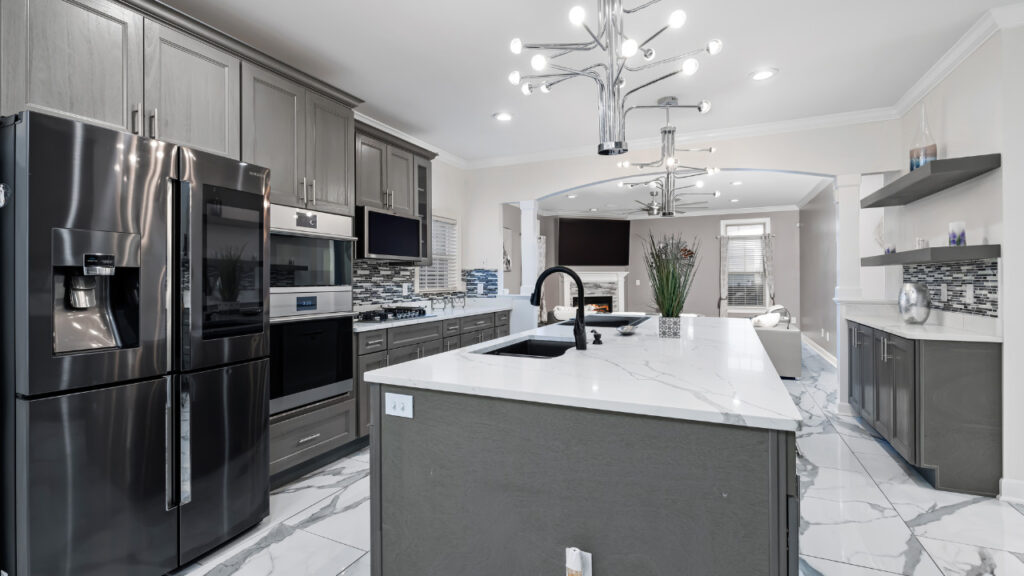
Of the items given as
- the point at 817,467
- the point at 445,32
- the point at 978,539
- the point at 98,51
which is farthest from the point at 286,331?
the point at 978,539

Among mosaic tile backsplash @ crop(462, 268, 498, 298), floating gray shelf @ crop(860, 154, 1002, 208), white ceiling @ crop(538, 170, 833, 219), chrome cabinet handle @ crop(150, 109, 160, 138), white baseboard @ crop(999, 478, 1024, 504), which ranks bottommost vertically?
white baseboard @ crop(999, 478, 1024, 504)

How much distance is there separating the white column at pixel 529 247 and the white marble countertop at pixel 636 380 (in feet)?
10.4

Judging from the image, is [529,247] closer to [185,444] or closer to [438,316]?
[438,316]

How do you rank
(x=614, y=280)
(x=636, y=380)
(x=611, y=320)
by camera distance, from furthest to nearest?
(x=614, y=280), (x=611, y=320), (x=636, y=380)

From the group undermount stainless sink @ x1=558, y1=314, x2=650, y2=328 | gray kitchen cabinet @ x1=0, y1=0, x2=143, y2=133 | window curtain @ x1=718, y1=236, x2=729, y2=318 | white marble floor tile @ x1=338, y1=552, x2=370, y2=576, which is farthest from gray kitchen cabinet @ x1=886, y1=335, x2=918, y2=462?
window curtain @ x1=718, y1=236, x2=729, y2=318

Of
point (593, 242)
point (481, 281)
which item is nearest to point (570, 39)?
point (481, 281)

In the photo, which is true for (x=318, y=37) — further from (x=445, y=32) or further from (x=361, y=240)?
(x=361, y=240)

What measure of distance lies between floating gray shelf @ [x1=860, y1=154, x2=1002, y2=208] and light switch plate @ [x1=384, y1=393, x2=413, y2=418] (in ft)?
10.3

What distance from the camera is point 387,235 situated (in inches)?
152

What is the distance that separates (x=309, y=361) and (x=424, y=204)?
6.66ft

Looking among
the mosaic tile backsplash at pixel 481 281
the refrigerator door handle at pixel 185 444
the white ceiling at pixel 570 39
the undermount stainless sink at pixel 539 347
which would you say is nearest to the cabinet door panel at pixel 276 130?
the white ceiling at pixel 570 39

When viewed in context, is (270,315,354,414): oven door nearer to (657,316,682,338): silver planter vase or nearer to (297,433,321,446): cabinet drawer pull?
(297,433,321,446): cabinet drawer pull

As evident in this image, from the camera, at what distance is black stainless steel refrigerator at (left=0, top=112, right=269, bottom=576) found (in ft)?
5.13

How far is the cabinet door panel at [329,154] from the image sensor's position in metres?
2.98
